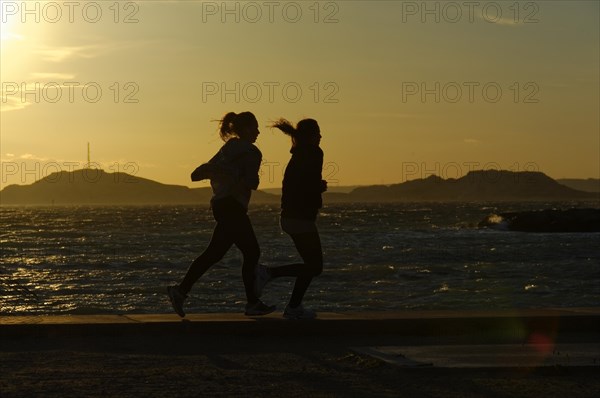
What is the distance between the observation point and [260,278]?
9.32 metres

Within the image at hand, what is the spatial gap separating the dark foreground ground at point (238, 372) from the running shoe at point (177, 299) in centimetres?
64

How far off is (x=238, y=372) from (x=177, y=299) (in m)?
2.33

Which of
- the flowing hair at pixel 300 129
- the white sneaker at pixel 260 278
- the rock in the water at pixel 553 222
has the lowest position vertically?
the rock in the water at pixel 553 222

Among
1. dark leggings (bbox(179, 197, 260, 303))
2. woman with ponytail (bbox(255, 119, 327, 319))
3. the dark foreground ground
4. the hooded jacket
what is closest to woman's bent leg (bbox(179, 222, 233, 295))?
dark leggings (bbox(179, 197, 260, 303))

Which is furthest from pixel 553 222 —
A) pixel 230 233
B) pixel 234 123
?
pixel 230 233

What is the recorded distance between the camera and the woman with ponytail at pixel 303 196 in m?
9.11

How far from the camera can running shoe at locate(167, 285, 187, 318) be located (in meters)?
9.11

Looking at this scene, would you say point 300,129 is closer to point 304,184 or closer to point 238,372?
point 304,184

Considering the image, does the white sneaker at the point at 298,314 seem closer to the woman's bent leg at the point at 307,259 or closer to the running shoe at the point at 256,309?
the woman's bent leg at the point at 307,259

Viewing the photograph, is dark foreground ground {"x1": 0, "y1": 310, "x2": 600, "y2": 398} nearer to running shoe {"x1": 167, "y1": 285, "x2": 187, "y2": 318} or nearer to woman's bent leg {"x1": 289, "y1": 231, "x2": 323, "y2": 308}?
running shoe {"x1": 167, "y1": 285, "x2": 187, "y2": 318}

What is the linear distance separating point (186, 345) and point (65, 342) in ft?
3.01

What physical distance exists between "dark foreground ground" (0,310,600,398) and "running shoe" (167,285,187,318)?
0.64 meters

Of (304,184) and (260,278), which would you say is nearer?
(304,184)

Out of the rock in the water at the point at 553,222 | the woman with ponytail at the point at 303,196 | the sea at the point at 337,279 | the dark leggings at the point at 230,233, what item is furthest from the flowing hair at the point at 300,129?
the rock in the water at the point at 553,222
